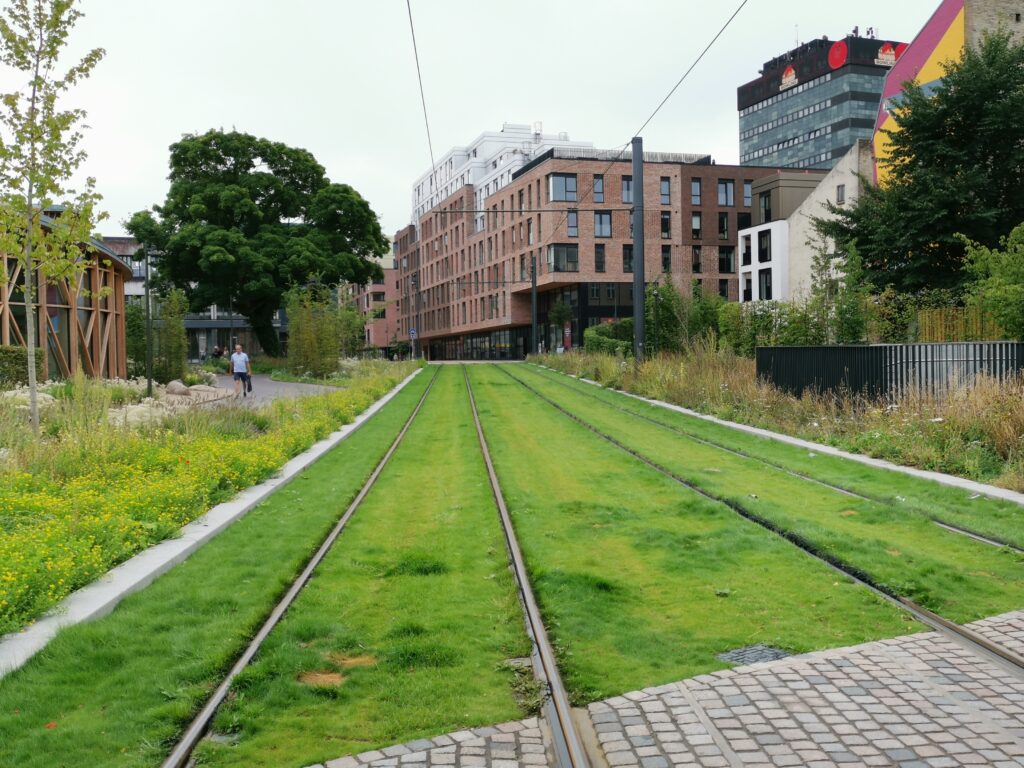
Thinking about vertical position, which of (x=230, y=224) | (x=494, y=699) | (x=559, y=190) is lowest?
(x=494, y=699)

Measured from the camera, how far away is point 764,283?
63.4 meters

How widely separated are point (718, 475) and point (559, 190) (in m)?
56.1

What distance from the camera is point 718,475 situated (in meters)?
11.5

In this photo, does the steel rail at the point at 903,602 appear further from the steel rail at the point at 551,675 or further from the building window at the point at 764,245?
the building window at the point at 764,245

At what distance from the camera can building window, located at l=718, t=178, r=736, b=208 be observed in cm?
6850

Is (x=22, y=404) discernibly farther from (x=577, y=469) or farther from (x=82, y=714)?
→ (x=82, y=714)

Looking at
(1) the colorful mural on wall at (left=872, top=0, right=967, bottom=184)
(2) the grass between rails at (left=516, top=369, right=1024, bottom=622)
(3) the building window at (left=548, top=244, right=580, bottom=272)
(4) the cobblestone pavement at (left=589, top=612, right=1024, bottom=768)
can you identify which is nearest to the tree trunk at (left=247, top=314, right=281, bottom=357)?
(3) the building window at (left=548, top=244, right=580, bottom=272)

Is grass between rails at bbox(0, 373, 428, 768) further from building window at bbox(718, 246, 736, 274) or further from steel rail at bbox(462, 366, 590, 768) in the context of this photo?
building window at bbox(718, 246, 736, 274)

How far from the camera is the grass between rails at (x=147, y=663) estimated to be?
3996mm

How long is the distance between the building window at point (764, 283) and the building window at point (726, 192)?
7.72 meters

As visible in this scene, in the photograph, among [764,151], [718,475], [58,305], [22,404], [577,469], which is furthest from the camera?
[764,151]

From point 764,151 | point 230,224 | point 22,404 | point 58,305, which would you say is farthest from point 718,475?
point 764,151

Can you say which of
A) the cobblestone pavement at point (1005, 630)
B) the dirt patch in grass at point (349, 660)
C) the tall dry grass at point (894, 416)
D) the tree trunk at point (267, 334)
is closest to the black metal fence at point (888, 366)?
the tall dry grass at point (894, 416)

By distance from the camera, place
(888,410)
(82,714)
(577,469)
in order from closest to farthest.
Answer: (82,714), (577,469), (888,410)
